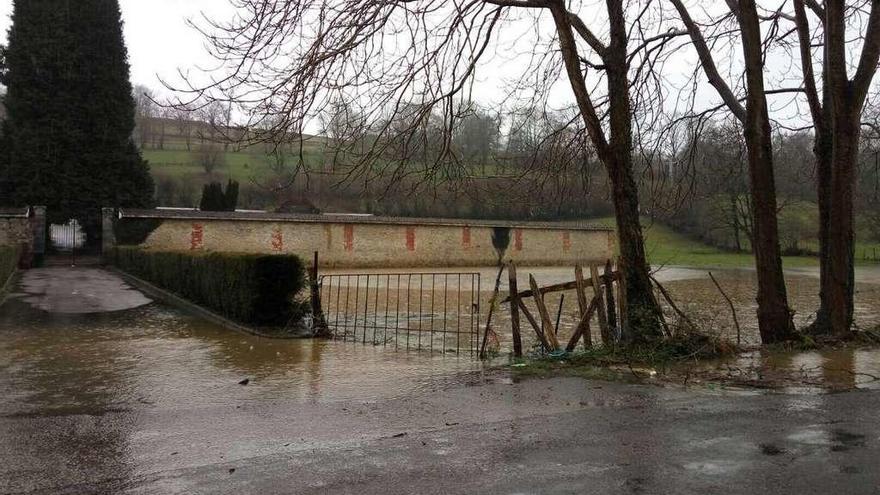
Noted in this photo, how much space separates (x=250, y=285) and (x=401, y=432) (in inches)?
275

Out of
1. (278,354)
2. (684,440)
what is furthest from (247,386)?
(684,440)

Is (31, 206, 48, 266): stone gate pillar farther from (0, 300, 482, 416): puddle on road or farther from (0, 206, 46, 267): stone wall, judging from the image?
(0, 300, 482, 416): puddle on road

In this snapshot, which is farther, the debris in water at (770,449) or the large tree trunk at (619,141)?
the large tree trunk at (619,141)

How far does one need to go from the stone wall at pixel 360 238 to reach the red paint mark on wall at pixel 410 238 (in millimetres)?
60

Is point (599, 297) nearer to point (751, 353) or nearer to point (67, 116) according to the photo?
point (751, 353)

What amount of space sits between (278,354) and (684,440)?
239 inches

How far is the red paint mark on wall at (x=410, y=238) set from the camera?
4084 centimetres

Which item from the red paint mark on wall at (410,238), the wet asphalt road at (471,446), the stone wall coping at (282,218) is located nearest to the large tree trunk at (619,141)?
the wet asphalt road at (471,446)

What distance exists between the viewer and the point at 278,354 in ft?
31.2

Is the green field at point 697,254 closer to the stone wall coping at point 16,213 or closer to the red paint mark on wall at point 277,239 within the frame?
the red paint mark on wall at point 277,239

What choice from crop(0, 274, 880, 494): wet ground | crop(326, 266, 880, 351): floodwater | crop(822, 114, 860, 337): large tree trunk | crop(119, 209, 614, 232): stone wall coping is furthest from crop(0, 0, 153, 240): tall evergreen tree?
crop(822, 114, 860, 337): large tree trunk

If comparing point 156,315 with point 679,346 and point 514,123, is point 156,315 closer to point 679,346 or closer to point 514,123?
point 514,123

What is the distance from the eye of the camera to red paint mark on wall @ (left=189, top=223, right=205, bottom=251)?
3469 cm

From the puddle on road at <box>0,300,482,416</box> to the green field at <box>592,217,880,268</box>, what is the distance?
39397mm
